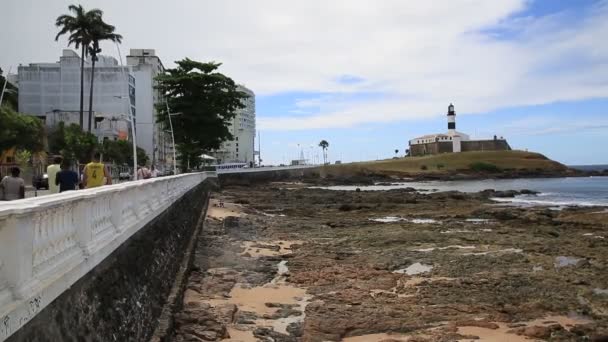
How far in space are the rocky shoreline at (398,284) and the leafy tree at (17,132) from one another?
20.6 m

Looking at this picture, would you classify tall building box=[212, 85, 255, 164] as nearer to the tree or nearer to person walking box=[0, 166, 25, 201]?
the tree

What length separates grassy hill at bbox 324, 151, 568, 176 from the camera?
349ft

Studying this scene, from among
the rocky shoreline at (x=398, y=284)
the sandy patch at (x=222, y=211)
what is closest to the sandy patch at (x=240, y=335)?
the rocky shoreline at (x=398, y=284)

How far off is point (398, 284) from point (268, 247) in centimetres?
669

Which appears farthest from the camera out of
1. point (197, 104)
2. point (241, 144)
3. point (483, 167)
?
point (241, 144)

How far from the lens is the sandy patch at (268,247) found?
17.3m

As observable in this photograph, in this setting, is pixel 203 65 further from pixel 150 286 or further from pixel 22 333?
pixel 22 333

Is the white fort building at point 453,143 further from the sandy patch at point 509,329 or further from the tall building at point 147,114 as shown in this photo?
the sandy patch at point 509,329

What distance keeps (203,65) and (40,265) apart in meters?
49.3

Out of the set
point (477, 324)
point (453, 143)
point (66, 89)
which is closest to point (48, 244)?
point (477, 324)

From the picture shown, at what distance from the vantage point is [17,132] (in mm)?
37938

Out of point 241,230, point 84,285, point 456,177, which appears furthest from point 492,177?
point 84,285

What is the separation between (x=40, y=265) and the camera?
4.09 m

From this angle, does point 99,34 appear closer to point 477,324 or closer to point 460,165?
point 477,324
